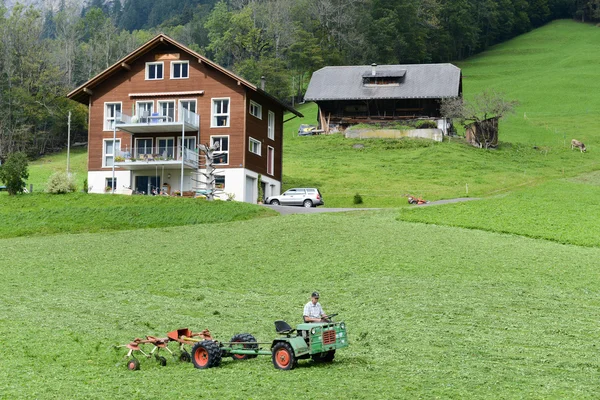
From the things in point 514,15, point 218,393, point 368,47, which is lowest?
point 218,393

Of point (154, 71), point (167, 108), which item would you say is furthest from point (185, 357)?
point (154, 71)

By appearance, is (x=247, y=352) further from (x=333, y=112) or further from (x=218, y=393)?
(x=333, y=112)

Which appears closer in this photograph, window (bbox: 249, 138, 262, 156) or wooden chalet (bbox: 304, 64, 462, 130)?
window (bbox: 249, 138, 262, 156)

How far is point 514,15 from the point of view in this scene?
620 feet

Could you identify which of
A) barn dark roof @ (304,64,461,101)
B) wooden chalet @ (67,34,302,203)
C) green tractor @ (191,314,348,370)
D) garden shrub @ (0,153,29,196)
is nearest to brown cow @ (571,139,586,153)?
barn dark roof @ (304,64,461,101)

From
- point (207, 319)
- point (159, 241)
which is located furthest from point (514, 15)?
point (207, 319)

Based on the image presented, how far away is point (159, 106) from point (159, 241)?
86.9 ft

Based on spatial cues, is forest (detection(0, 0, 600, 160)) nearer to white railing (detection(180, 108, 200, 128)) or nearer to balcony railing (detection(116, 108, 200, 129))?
balcony railing (detection(116, 108, 200, 129))

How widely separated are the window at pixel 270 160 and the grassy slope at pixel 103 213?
16444 mm

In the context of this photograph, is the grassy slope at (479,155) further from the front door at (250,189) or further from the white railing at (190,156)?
the white railing at (190,156)

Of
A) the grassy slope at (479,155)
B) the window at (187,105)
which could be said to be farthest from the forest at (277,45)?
the window at (187,105)

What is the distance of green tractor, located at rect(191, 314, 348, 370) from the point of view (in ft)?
67.3

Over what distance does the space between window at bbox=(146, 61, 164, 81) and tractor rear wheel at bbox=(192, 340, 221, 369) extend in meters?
49.3

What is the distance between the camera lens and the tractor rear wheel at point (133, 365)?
20.8 metres
